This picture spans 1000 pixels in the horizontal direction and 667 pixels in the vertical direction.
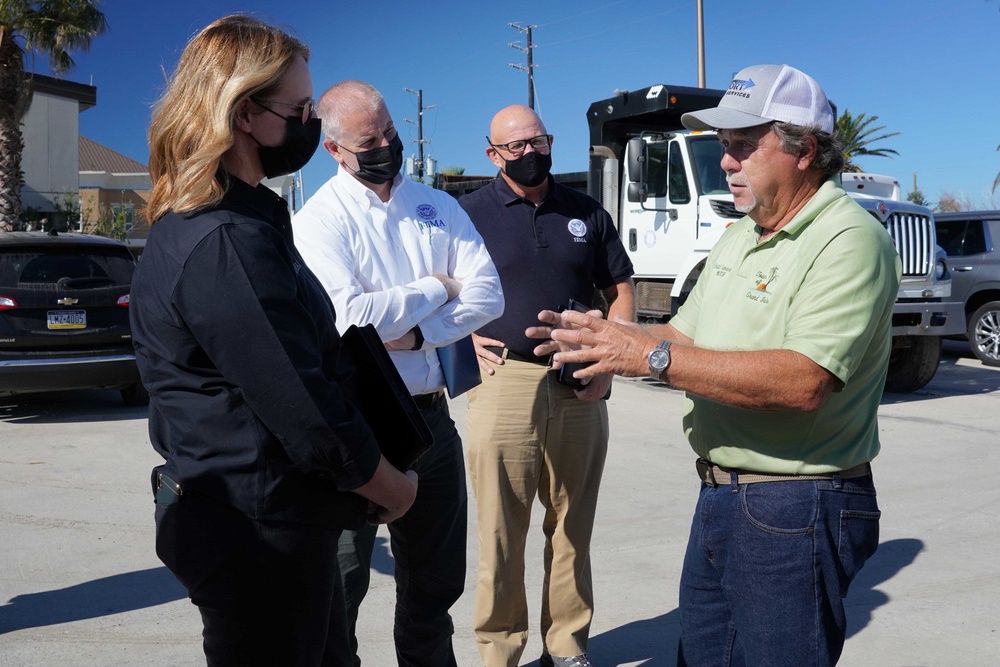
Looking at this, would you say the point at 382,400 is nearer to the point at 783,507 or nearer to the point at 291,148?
the point at 291,148

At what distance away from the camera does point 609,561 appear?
4824mm

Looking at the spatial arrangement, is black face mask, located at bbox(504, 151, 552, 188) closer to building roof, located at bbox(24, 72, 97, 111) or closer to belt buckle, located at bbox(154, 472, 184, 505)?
belt buckle, located at bbox(154, 472, 184, 505)

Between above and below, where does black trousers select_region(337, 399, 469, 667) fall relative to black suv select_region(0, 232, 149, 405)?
below

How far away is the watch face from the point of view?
7.09 ft

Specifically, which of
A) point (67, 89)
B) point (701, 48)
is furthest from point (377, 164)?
point (67, 89)

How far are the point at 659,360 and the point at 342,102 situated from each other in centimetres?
159

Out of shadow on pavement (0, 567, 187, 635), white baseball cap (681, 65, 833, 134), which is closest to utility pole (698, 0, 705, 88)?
shadow on pavement (0, 567, 187, 635)

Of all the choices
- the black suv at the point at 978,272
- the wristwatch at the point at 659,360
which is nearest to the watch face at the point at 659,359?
the wristwatch at the point at 659,360

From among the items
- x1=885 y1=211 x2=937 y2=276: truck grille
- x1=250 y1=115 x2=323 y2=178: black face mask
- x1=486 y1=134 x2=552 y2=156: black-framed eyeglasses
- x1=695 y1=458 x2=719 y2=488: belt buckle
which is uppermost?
x1=885 y1=211 x2=937 y2=276: truck grille

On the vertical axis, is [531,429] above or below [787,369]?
below

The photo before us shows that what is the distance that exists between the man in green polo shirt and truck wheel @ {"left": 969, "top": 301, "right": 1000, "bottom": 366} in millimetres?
11839

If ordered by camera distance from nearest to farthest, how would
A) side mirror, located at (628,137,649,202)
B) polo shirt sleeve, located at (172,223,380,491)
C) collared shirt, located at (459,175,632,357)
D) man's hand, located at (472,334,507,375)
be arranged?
polo shirt sleeve, located at (172,223,380,491) < man's hand, located at (472,334,507,375) < collared shirt, located at (459,175,632,357) < side mirror, located at (628,137,649,202)

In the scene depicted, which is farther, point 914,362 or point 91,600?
point 914,362

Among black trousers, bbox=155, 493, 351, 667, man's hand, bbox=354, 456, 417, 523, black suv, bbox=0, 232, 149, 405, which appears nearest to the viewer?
black trousers, bbox=155, 493, 351, 667
